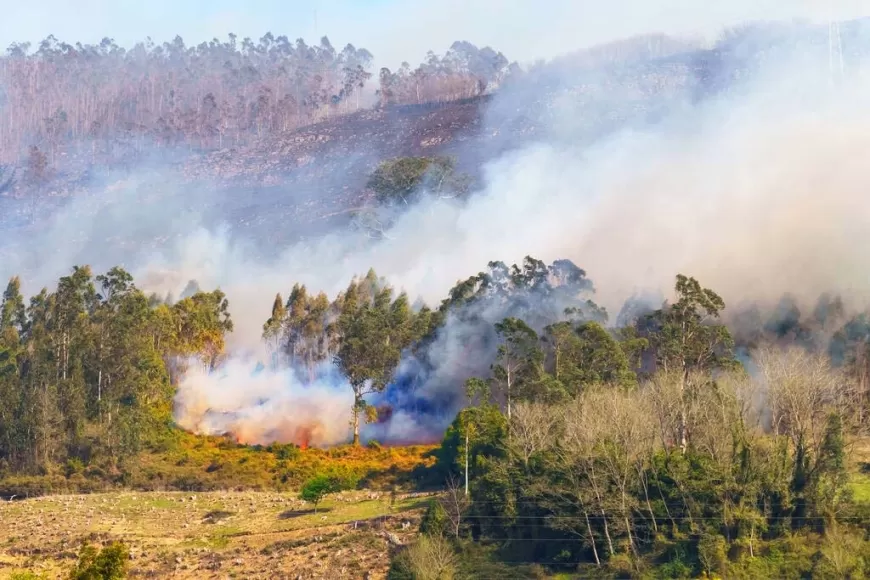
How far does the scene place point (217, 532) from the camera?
7356cm

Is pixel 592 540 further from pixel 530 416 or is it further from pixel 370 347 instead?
pixel 370 347

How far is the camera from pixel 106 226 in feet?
631

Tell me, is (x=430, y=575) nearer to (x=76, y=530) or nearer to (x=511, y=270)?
(x=76, y=530)

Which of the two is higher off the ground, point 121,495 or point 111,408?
point 111,408

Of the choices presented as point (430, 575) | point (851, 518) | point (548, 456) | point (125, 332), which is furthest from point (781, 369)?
point (125, 332)

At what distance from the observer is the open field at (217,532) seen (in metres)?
64.6

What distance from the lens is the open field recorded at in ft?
212

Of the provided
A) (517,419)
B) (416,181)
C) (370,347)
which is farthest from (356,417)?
(416,181)

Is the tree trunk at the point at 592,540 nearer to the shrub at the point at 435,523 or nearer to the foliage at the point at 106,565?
the shrub at the point at 435,523

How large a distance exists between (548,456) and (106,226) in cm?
14309

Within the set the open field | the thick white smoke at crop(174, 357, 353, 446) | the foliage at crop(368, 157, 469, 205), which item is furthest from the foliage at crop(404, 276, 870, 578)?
the foliage at crop(368, 157, 469, 205)

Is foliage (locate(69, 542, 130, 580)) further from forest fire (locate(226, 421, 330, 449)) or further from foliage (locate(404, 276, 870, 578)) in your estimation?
forest fire (locate(226, 421, 330, 449))

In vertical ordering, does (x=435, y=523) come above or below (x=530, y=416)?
below

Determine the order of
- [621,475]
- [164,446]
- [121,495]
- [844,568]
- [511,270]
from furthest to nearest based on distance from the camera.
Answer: [511,270] < [164,446] < [121,495] < [621,475] < [844,568]
